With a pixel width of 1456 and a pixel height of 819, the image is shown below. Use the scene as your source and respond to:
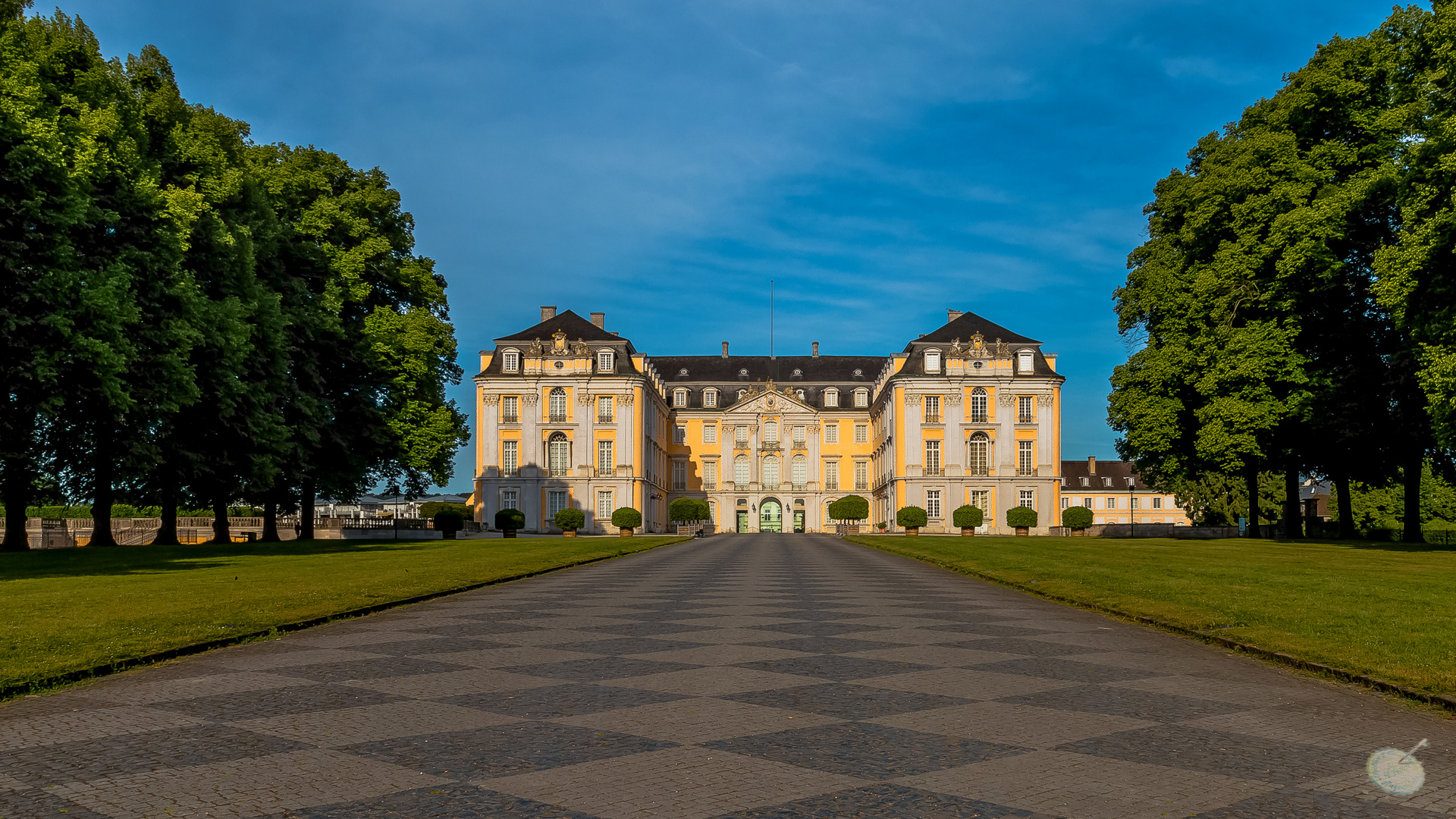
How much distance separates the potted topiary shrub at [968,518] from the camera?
72.2m

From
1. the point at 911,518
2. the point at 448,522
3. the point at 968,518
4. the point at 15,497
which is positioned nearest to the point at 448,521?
the point at 448,522

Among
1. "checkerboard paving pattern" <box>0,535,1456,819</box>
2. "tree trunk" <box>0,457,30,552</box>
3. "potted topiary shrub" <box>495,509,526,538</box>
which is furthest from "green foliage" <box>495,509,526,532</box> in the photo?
"checkerboard paving pattern" <box>0,535,1456,819</box>

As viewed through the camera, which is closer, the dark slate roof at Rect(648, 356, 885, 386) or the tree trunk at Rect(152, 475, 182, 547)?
the tree trunk at Rect(152, 475, 182, 547)

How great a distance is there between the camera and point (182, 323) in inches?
1078

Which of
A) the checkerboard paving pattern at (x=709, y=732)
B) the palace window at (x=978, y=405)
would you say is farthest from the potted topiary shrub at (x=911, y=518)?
the checkerboard paving pattern at (x=709, y=732)

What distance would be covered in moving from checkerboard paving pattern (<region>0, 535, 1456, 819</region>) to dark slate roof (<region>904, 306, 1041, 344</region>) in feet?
237

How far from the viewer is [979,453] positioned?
81250 mm

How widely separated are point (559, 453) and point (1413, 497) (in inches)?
2194

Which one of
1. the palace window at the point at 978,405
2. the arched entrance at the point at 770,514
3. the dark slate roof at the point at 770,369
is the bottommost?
the arched entrance at the point at 770,514

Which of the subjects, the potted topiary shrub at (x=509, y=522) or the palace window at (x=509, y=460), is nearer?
the potted topiary shrub at (x=509, y=522)

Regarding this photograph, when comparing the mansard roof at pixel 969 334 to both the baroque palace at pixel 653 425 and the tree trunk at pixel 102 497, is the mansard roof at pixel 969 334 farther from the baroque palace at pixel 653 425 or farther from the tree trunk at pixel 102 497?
the tree trunk at pixel 102 497

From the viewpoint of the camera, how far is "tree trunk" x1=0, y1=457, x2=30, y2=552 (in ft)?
86.3

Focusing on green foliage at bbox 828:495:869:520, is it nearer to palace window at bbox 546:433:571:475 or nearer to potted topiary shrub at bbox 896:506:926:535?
potted topiary shrub at bbox 896:506:926:535

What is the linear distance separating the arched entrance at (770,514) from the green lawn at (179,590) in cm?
6077
